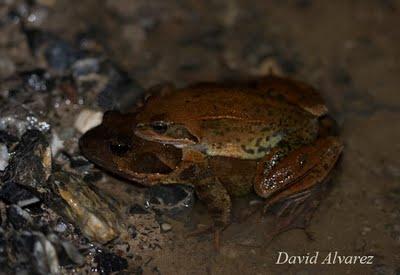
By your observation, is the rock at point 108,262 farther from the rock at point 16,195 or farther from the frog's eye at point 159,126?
the frog's eye at point 159,126

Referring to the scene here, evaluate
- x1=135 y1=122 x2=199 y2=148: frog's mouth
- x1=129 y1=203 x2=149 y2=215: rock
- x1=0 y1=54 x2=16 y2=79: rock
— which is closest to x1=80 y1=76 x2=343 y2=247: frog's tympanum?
x1=135 y1=122 x2=199 y2=148: frog's mouth

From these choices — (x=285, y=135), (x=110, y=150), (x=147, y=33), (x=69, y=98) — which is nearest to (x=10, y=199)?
(x=110, y=150)

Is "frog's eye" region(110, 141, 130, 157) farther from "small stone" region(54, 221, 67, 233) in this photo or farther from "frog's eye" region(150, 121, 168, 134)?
"small stone" region(54, 221, 67, 233)

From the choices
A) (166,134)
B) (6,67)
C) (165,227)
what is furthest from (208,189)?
(6,67)

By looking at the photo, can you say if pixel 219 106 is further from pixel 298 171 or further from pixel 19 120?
pixel 19 120

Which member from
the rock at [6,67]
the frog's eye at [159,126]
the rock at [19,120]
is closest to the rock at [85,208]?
the rock at [19,120]

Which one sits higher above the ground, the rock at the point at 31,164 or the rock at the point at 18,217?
the rock at the point at 31,164

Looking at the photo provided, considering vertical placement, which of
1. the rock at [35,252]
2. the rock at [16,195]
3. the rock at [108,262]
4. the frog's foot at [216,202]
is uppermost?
the frog's foot at [216,202]
